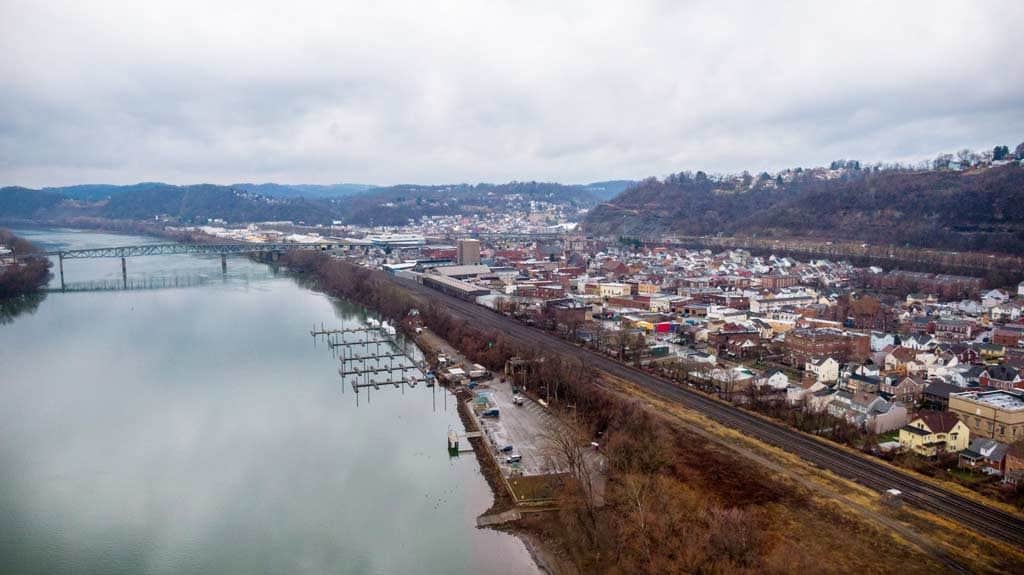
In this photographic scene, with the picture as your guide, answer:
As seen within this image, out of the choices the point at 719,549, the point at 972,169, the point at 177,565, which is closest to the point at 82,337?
the point at 177,565

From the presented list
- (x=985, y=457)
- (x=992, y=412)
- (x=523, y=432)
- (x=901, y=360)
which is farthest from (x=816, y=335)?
(x=523, y=432)

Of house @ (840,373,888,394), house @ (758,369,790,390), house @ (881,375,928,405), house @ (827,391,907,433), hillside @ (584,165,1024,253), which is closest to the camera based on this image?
house @ (827,391,907,433)

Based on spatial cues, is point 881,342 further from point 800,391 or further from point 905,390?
point 800,391

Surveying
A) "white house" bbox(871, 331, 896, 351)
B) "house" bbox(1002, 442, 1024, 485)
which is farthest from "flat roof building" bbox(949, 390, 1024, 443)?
"white house" bbox(871, 331, 896, 351)

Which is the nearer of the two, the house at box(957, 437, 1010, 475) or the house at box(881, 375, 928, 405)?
the house at box(957, 437, 1010, 475)

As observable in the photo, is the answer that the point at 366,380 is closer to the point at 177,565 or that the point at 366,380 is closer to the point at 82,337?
the point at 177,565

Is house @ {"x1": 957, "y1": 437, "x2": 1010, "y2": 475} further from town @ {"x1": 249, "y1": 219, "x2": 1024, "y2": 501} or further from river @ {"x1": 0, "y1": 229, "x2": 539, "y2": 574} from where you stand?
river @ {"x1": 0, "y1": 229, "x2": 539, "y2": 574}
